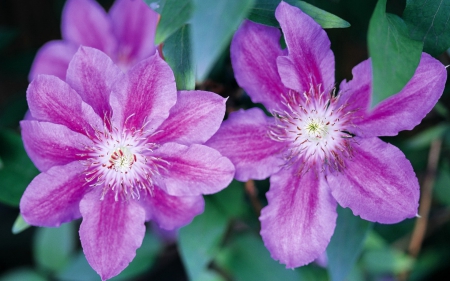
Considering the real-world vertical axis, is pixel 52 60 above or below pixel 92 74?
below

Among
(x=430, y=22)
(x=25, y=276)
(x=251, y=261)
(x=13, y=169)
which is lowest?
(x=25, y=276)

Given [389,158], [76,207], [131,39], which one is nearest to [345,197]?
[389,158]

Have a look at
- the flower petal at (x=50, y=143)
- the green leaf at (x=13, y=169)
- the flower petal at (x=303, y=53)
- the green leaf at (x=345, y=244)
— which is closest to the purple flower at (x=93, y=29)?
the green leaf at (x=13, y=169)

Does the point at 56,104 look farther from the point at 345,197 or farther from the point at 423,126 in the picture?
the point at 423,126

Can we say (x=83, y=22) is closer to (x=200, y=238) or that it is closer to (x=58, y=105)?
(x=58, y=105)

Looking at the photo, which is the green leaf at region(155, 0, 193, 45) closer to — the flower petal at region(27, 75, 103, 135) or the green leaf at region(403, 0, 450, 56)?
the flower petal at region(27, 75, 103, 135)

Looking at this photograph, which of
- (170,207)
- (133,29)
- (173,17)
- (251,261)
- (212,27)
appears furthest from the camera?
(251,261)

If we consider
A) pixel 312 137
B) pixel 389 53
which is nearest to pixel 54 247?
pixel 312 137
